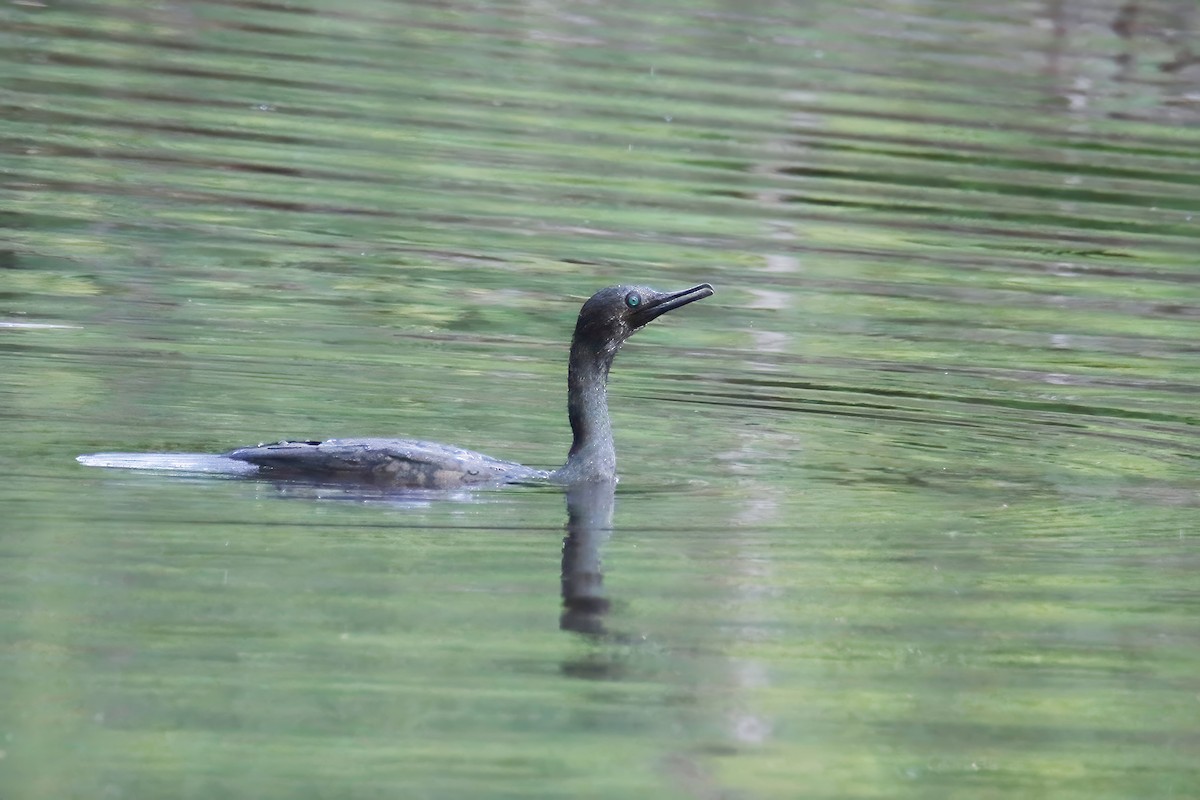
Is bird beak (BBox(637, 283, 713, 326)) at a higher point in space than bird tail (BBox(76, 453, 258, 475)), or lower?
higher

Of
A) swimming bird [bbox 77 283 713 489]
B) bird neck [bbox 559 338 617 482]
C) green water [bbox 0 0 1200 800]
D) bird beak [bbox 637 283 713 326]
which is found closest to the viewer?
green water [bbox 0 0 1200 800]

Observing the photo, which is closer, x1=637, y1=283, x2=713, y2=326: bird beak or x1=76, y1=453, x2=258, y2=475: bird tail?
x1=76, y1=453, x2=258, y2=475: bird tail

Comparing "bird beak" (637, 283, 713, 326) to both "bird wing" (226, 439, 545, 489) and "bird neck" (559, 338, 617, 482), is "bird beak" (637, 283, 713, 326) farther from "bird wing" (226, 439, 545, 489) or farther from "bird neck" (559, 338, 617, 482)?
"bird wing" (226, 439, 545, 489)

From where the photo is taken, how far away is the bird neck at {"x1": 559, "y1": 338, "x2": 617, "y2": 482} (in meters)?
8.95

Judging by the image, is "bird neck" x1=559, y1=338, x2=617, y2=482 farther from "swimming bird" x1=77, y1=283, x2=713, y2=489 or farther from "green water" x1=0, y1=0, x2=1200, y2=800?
"green water" x1=0, y1=0, x2=1200, y2=800

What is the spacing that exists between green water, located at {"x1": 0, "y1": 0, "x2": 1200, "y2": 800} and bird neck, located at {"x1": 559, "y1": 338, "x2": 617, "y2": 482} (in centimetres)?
17

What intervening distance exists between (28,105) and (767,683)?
1055cm

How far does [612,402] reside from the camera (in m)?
10.5

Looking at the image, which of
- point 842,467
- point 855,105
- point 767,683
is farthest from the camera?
point 855,105

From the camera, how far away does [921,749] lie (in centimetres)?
626

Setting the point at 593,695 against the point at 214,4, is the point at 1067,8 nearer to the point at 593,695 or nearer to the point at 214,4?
the point at 214,4

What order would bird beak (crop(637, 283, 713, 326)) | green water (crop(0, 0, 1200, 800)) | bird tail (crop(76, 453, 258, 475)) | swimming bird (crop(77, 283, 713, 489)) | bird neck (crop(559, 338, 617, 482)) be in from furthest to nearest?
bird beak (crop(637, 283, 713, 326))
bird neck (crop(559, 338, 617, 482))
swimming bird (crop(77, 283, 713, 489))
bird tail (crop(76, 453, 258, 475))
green water (crop(0, 0, 1200, 800))

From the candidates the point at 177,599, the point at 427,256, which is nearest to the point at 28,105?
the point at 427,256

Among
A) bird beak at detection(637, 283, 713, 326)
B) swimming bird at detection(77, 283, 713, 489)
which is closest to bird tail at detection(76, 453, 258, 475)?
swimming bird at detection(77, 283, 713, 489)
